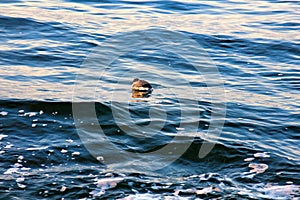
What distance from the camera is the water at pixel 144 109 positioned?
197 inches

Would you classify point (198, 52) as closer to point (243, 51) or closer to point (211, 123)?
point (243, 51)

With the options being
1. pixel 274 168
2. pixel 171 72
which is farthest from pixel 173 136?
pixel 171 72

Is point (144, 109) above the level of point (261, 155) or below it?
→ above

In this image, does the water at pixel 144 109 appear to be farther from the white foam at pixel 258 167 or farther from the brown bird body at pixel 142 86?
the brown bird body at pixel 142 86

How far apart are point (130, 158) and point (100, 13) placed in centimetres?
662

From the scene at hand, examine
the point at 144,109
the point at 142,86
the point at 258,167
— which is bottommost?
the point at 258,167

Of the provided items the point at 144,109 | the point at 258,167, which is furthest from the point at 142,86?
the point at 258,167

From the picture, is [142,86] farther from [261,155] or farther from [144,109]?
[261,155]

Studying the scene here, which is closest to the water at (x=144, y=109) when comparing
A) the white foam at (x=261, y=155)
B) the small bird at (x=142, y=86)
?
the white foam at (x=261, y=155)

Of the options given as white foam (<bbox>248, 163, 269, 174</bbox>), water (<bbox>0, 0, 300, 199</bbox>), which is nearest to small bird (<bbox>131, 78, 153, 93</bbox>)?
water (<bbox>0, 0, 300, 199</bbox>)

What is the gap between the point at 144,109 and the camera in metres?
6.86

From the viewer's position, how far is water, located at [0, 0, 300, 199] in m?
5.01

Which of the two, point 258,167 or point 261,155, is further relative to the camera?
point 261,155

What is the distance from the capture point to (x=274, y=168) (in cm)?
540
